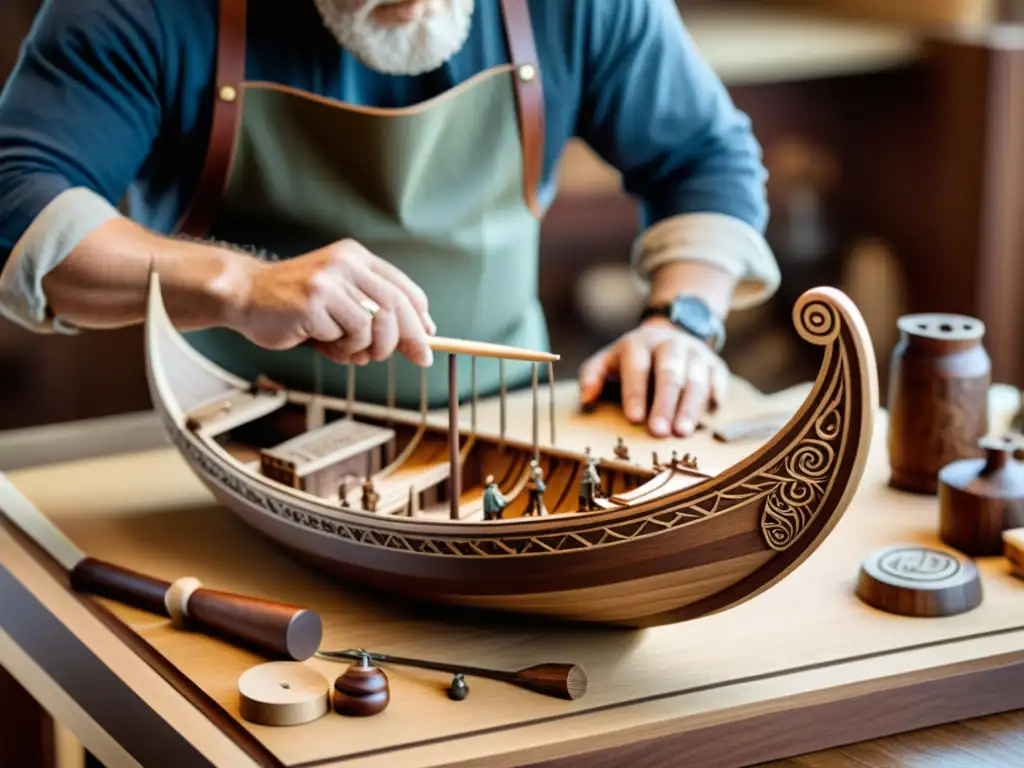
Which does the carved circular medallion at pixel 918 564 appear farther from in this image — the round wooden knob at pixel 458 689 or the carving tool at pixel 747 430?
A: the round wooden knob at pixel 458 689

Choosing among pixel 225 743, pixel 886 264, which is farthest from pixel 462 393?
pixel 886 264

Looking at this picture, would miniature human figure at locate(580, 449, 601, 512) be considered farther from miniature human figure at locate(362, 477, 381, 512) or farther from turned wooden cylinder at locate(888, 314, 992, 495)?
turned wooden cylinder at locate(888, 314, 992, 495)

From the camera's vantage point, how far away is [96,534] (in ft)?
5.34

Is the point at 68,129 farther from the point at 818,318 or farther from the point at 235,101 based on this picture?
the point at 818,318

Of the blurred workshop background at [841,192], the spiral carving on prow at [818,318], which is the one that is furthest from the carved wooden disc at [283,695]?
the blurred workshop background at [841,192]

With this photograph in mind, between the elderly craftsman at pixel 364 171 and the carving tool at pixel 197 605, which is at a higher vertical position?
the elderly craftsman at pixel 364 171

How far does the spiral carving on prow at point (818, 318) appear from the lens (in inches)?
45.6

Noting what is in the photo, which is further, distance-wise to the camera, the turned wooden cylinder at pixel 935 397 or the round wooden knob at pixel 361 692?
the turned wooden cylinder at pixel 935 397

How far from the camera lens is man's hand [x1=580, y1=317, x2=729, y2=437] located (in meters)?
1.74

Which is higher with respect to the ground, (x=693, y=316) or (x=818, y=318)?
(x=818, y=318)

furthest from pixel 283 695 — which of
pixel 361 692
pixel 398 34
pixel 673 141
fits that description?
pixel 673 141

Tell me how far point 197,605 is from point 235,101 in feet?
1.89

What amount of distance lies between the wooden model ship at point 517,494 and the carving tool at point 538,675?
0.20 feet

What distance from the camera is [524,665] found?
1.31 m
